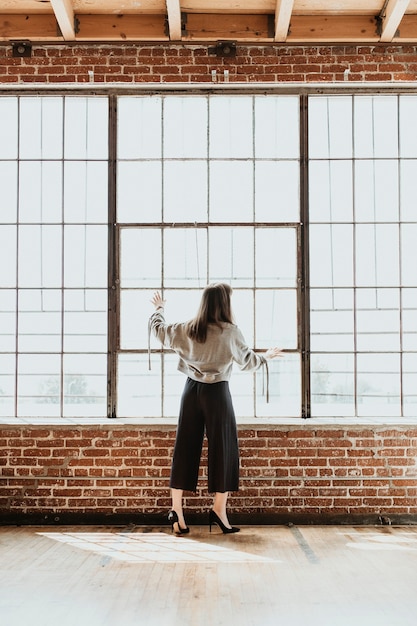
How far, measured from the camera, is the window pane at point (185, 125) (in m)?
4.84

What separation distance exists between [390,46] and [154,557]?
383cm

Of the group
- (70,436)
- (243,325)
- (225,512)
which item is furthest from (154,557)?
(243,325)

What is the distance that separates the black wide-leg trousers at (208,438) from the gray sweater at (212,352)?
0.26 ft

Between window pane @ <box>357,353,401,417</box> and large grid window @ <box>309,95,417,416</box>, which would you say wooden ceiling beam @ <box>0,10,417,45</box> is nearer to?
large grid window @ <box>309,95,417,416</box>

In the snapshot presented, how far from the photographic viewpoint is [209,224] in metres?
4.81

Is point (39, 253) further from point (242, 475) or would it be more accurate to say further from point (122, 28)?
point (242, 475)

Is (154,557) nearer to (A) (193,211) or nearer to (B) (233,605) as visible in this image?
(B) (233,605)

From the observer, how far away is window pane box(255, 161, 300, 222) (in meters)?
4.83

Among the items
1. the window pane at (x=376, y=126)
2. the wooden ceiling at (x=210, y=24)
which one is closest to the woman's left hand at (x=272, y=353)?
the window pane at (x=376, y=126)

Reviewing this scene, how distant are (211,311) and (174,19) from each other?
2.05 metres

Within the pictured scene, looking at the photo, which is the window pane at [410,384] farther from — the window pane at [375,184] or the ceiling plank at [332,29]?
the ceiling plank at [332,29]

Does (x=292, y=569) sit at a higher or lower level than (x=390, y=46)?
lower

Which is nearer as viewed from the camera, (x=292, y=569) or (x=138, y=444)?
(x=292, y=569)

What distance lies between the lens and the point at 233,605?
10.0ft
